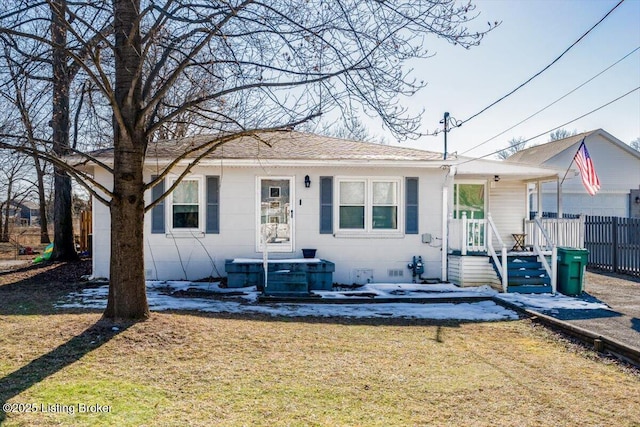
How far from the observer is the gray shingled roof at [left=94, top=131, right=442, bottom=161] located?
1098 cm

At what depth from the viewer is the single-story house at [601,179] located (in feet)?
67.9

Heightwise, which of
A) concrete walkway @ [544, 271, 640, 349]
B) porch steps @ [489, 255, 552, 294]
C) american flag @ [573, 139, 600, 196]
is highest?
american flag @ [573, 139, 600, 196]

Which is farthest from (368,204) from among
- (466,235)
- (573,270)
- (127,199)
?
(127,199)

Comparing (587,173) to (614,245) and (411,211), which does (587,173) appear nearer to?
(614,245)

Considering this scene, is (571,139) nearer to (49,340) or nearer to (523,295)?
(523,295)

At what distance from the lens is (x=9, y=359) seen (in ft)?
15.8

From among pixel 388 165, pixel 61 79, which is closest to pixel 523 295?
pixel 388 165

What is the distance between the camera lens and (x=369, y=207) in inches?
450

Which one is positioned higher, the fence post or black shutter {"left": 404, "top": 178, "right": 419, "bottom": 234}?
black shutter {"left": 404, "top": 178, "right": 419, "bottom": 234}

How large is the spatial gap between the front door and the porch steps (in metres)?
4.69

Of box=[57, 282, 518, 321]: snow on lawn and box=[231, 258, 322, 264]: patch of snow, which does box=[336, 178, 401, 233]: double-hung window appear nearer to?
box=[231, 258, 322, 264]: patch of snow

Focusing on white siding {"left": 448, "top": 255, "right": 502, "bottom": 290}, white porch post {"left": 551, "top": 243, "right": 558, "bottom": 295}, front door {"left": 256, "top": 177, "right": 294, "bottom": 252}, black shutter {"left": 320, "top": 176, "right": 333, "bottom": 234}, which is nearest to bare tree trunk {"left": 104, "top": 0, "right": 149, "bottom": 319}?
front door {"left": 256, "top": 177, "right": 294, "bottom": 252}

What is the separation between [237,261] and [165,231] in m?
1.94

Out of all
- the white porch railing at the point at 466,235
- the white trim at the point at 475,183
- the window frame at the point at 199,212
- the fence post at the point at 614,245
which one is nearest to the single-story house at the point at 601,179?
the fence post at the point at 614,245
